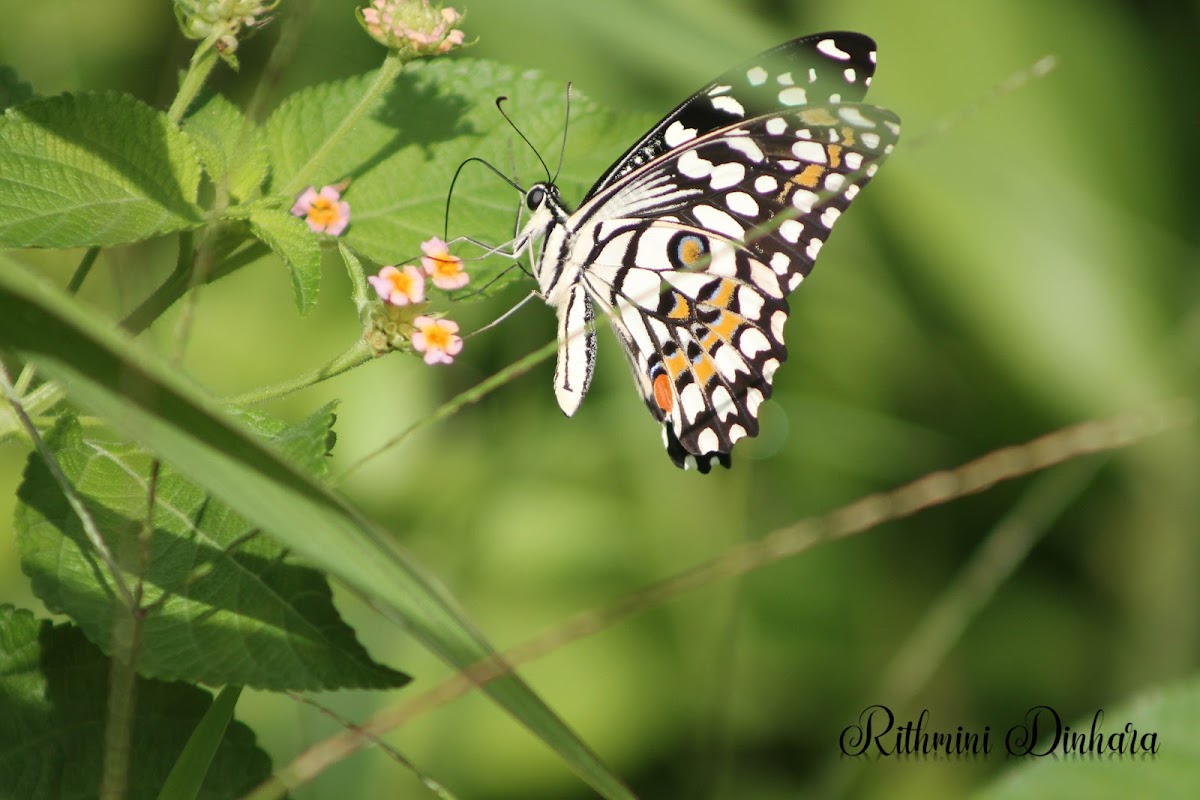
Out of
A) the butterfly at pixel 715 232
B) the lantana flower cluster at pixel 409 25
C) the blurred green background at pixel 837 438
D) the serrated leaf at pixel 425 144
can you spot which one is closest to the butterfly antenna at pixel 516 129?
the serrated leaf at pixel 425 144

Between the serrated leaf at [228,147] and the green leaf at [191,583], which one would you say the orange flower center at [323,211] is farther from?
the green leaf at [191,583]

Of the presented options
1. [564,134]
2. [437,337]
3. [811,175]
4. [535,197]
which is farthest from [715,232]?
[437,337]

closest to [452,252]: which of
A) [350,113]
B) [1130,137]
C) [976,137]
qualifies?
[350,113]

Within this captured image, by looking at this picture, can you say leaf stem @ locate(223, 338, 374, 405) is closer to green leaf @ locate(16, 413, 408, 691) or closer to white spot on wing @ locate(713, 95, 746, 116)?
green leaf @ locate(16, 413, 408, 691)

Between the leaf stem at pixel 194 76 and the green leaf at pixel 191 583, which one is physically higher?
the leaf stem at pixel 194 76

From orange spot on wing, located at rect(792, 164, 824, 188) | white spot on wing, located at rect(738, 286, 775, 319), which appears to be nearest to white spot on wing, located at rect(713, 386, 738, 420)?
white spot on wing, located at rect(738, 286, 775, 319)
